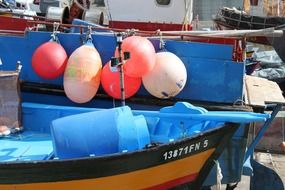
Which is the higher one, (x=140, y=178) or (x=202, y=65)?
(x=202, y=65)

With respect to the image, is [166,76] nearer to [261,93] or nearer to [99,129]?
[99,129]

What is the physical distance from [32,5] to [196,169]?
15697 mm

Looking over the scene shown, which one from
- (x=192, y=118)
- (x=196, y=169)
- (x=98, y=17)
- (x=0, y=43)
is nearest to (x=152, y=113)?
(x=192, y=118)

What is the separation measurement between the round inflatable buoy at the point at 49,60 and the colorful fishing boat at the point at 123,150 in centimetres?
44

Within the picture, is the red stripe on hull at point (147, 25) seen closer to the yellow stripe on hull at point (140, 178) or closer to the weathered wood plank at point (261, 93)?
the weathered wood plank at point (261, 93)

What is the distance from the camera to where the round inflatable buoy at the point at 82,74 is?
4.20 m

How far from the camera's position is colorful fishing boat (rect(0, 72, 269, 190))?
3.38 meters

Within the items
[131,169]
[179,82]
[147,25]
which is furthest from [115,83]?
[147,25]

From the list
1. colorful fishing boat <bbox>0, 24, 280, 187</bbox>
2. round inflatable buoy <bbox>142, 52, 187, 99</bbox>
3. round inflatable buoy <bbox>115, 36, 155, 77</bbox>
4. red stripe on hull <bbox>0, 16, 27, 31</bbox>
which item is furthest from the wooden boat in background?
round inflatable buoy <bbox>115, 36, 155, 77</bbox>

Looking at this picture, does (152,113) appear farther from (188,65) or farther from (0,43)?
(0,43)

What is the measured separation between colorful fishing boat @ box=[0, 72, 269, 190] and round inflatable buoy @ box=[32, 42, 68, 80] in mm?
A: 441

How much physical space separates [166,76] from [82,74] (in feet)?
2.51

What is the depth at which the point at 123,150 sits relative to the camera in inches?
140

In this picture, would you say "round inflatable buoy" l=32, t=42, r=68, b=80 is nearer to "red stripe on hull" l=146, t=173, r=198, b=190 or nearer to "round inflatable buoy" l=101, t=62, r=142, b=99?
"round inflatable buoy" l=101, t=62, r=142, b=99
